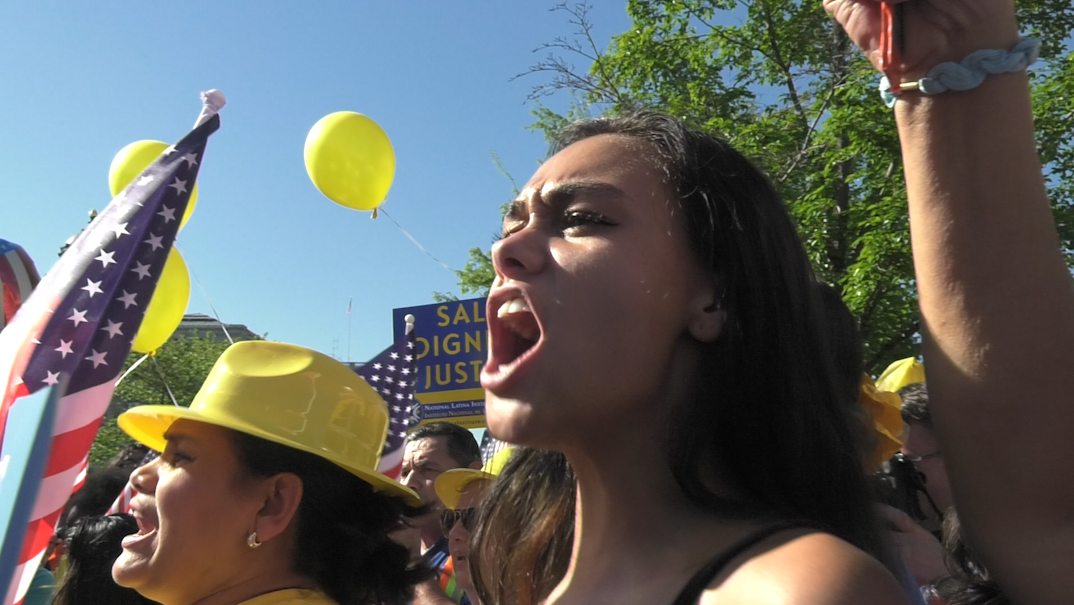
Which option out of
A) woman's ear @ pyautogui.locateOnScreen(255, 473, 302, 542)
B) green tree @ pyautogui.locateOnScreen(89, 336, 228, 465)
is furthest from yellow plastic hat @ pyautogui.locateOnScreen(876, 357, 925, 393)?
green tree @ pyautogui.locateOnScreen(89, 336, 228, 465)

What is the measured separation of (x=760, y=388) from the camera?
1266mm

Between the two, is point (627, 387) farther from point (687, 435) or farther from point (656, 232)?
point (656, 232)

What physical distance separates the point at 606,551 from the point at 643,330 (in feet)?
0.99

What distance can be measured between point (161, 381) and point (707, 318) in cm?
2930

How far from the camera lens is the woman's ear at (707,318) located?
1285mm

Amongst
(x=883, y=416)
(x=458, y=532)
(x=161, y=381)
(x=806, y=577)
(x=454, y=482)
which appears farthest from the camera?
(x=161, y=381)

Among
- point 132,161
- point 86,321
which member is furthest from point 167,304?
point 86,321

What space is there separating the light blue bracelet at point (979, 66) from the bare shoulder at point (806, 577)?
49cm

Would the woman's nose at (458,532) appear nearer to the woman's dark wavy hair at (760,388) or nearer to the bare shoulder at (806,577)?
the woman's dark wavy hair at (760,388)

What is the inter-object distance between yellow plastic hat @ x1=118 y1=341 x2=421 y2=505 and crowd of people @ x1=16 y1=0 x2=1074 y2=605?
1.05 meters

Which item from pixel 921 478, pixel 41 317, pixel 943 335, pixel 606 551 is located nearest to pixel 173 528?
pixel 41 317

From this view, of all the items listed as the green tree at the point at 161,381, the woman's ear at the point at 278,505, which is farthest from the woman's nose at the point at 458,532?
the green tree at the point at 161,381

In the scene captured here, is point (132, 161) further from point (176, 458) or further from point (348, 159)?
point (176, 458)

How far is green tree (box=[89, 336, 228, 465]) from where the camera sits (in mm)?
26531
